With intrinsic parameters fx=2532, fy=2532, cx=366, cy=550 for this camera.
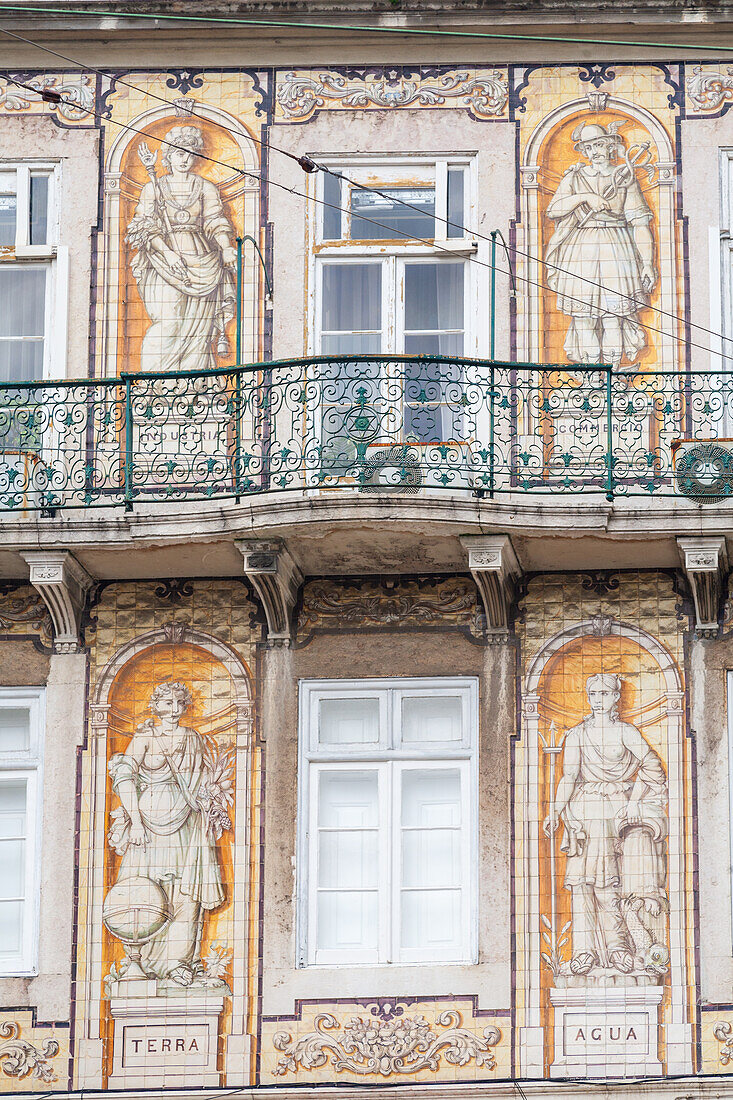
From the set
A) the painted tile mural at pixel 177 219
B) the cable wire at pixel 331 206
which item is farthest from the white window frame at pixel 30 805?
the cable wire at pixel 331 206

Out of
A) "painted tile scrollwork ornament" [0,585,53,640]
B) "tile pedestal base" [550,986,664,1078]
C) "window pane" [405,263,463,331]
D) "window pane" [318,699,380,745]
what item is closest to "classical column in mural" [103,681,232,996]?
"window pane" [318,699,380,745]

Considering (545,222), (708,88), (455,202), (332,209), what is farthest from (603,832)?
(708,88)

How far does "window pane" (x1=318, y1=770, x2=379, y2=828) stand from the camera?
58.5 feet

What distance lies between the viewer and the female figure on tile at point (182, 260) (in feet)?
61.6

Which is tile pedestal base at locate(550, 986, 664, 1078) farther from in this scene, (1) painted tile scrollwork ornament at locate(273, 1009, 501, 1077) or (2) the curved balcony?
(2) the curved balcony

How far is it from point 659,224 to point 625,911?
5149 mm

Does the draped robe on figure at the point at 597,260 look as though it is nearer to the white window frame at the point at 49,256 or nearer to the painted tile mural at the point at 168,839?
the painted tile mural at the point at 168,839

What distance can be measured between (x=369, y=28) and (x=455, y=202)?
1469 mm

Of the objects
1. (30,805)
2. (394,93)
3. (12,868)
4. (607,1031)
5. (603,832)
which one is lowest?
(607,1031)

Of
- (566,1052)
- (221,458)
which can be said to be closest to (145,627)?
(221,458)

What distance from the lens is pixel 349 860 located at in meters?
Answer: 17.8

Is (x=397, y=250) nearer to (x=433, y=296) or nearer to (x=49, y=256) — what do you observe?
(x=433, y=296)

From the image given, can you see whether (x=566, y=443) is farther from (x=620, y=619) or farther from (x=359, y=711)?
(x=359, y=711)

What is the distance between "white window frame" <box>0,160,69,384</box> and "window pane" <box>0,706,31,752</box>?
8.18 ft
